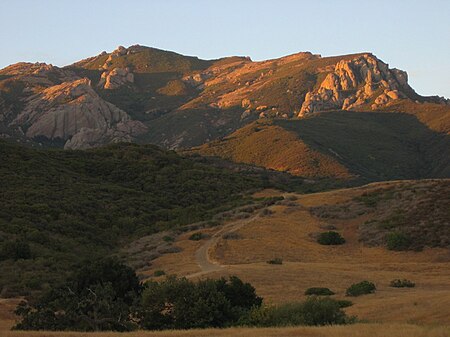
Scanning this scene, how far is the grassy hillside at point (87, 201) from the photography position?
42.8 m

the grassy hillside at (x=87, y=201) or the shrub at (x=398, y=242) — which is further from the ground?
the grassy hillside at (x=87, y=201)

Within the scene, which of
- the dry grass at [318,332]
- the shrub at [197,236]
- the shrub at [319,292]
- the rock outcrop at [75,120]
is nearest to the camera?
the dry grass at [318,332]

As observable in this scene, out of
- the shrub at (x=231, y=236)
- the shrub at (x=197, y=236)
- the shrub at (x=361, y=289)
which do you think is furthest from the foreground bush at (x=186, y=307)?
the shrub at (x=197, y=236)

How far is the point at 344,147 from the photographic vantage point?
132 meters

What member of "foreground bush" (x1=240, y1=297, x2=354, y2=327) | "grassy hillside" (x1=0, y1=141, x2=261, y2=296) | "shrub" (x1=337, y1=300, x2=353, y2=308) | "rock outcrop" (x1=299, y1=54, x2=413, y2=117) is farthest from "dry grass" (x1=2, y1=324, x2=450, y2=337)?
"rock outcrop" (x1=299, y1=54, x2=413, y2=117)

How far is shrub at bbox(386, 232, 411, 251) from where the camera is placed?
44219 mm

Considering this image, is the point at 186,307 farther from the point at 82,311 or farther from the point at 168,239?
the point at 168,239

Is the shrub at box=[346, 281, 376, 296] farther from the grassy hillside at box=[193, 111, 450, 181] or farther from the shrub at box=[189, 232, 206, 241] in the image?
the grassy hillside at box=[193, 111, 450, 181]

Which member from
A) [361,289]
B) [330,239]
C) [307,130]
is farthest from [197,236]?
[307,130]

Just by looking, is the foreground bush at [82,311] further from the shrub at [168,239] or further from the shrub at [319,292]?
the shrub at [168,239]

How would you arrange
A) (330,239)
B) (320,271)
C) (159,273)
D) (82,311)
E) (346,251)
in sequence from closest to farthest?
(82,311)
(320,271)
(159,273)
(346,251)
(330,239)

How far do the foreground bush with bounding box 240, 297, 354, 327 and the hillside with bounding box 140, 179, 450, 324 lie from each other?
6.18ft

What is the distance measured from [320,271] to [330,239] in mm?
11743

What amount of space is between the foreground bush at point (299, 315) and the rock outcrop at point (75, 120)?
494 feet
